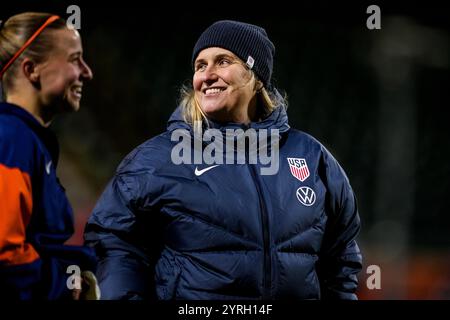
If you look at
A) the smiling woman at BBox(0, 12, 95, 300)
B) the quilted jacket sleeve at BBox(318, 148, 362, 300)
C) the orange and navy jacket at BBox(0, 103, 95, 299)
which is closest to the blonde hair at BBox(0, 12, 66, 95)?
the smiling woman at BBox(0, 12, 95, 300)

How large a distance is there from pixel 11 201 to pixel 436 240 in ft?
17.5

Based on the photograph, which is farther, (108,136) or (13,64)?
(108,136)

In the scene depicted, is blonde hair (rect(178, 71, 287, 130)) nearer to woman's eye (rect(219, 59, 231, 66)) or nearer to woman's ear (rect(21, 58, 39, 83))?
woman's eye (rect(219, 59, 231, 66))

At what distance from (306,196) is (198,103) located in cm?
46

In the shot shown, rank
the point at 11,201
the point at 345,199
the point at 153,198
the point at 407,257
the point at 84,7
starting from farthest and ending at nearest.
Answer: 1. the point at 407,257
2. the point at 84,7
3. the point at 345,199
4. the point at 153,198
5. the point at 11,201

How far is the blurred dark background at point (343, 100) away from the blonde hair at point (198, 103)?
128 inches

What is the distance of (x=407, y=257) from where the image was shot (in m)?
6.18

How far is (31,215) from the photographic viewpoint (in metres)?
1.71

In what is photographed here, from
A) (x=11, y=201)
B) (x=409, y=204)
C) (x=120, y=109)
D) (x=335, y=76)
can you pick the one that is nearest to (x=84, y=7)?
(x=120, y=109)

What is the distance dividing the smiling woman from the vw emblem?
2.31 feet

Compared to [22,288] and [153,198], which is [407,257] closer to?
[153,198]

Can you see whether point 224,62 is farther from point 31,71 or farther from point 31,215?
point 31,215

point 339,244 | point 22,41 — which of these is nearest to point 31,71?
point 22,41

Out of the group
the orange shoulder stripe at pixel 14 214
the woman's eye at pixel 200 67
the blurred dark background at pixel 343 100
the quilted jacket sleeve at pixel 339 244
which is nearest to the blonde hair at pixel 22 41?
the orange shoulder stripe at pixel 14 214
